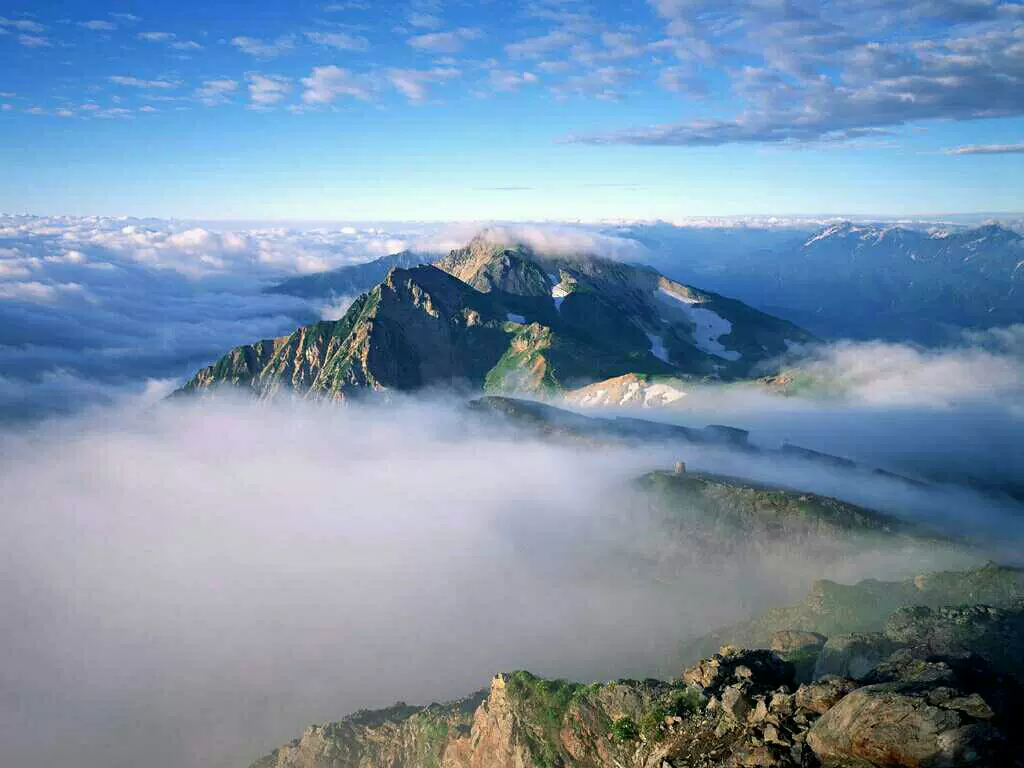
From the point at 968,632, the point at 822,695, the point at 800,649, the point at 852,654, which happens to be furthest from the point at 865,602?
the point at 822,695

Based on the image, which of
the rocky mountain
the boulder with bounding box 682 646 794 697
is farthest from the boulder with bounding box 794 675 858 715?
the rocky mountain

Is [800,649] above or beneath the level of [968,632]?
beneath

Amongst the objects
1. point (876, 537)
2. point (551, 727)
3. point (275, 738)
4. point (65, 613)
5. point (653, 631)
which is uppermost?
point (551, 727)

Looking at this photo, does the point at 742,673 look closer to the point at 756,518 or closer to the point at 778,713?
the point at 778,713

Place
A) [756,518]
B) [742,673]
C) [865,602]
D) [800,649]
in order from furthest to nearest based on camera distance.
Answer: [756,518], [865,602], [800,649], [742,673]

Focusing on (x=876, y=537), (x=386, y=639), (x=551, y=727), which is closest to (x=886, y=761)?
(x=551, y=727)

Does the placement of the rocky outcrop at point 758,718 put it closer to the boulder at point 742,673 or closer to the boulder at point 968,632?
the boulder at point 742,673

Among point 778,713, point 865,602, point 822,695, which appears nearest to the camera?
point 822,695

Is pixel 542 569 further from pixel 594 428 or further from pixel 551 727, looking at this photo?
pixel 551 727
